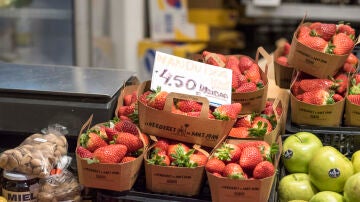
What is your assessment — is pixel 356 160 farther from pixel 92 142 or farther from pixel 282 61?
pixel 92 142

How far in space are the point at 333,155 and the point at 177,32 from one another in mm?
2423

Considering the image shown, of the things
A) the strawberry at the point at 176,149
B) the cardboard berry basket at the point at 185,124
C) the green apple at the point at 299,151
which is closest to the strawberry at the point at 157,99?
the cardboard berry basket at the point at 185,124

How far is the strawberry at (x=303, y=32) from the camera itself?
1882 mm

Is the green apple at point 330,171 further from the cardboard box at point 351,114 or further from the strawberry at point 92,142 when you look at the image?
the strawberry at point 92,142

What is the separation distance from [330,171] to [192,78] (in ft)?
1.71

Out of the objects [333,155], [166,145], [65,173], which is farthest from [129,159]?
[333,155]

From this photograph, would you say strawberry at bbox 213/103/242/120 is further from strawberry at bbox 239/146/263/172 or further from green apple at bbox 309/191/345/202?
green apple at bbox 309/191/345/202

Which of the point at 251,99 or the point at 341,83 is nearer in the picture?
the point at 251,99

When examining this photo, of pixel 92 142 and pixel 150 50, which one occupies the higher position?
pixel 92 142

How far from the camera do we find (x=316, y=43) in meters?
1.82

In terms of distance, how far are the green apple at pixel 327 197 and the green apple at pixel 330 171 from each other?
0.03 m

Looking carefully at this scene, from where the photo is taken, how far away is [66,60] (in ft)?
12.8

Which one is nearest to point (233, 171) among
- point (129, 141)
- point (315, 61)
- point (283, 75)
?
point (129, 141)

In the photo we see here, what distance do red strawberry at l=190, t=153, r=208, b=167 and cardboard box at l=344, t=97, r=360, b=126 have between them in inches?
22.9
